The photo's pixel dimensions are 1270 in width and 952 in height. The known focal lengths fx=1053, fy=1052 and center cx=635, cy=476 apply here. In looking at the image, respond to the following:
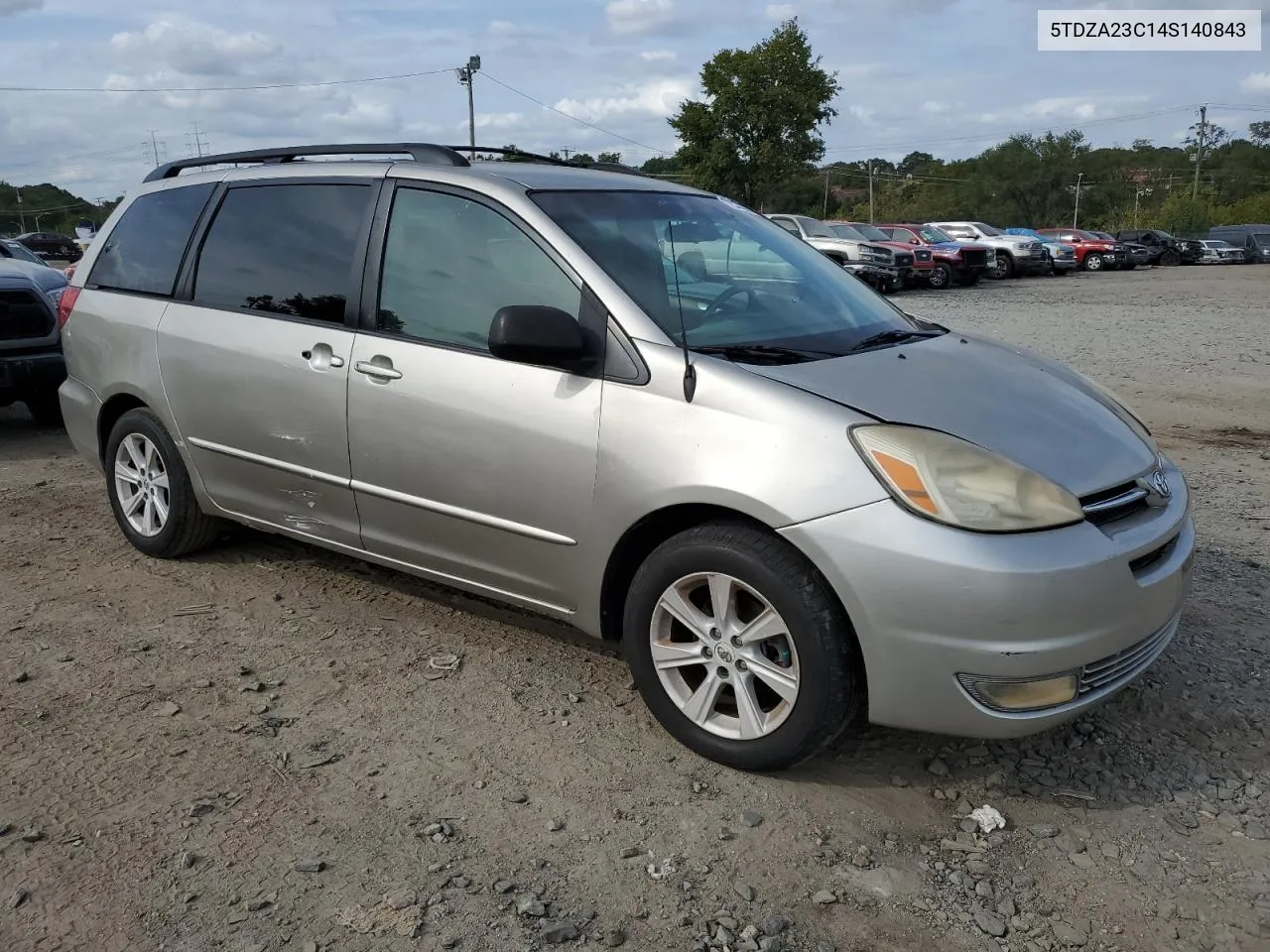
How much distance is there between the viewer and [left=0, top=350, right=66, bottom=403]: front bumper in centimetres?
723

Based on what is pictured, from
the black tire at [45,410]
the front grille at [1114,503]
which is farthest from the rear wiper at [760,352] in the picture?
the black tire at [45,410]

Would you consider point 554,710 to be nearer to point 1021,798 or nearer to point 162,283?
point 1021,798

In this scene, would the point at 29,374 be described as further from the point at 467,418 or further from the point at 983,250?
the point at 983,250

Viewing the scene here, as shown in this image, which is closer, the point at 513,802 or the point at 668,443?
the point at 513,802

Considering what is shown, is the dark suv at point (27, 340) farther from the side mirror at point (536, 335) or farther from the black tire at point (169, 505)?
the side mirror at point (536, 335)

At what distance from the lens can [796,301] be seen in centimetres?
375

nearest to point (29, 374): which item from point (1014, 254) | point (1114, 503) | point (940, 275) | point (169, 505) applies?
point (169, 505)

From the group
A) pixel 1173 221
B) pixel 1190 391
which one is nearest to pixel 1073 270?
pixel 1190 391

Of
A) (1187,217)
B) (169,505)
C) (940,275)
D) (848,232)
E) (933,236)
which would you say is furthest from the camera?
(1187,217)

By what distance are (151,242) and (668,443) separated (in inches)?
120

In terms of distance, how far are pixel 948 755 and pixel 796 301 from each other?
1.62 meters

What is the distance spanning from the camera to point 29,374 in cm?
733

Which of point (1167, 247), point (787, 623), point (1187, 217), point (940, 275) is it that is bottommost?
point (787, 623)

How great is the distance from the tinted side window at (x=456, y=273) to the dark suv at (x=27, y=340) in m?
4.73
